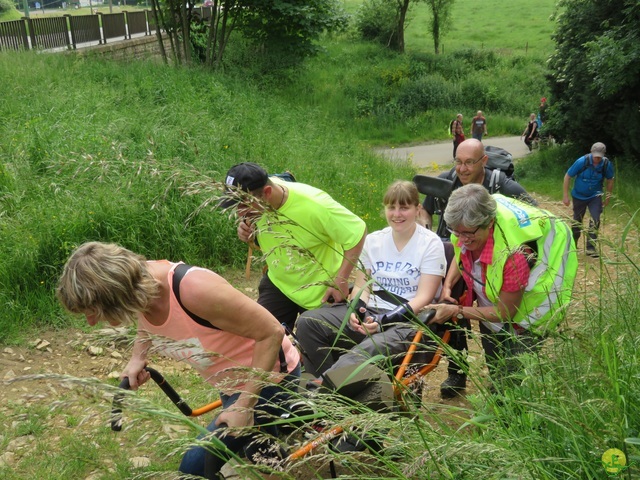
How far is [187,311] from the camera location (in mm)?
2766

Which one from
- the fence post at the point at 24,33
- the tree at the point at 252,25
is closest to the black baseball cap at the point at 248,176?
the fence post at the point at 24,33

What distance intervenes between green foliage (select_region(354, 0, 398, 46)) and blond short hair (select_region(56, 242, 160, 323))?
36451 millimetres

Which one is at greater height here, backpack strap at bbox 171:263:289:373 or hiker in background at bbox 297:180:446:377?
backpack strap at bbox 171:263:289:373

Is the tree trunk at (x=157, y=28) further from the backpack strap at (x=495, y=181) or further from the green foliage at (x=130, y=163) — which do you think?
the backpack strap at (x=495, y=181)

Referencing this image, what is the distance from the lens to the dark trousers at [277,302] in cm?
479

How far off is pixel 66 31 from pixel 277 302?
1927 cm

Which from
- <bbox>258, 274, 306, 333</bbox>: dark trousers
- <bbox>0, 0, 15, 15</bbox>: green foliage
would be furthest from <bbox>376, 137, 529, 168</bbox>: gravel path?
<bbox>0, 0, 15, 15</bbox>: green foliage

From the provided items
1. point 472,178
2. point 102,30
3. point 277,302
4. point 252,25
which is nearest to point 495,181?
point 472,178

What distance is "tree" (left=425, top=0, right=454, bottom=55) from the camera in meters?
38.2

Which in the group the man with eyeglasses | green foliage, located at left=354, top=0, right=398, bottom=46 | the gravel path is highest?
green foliage, located at left=354, top=0, right=398, bottom=46

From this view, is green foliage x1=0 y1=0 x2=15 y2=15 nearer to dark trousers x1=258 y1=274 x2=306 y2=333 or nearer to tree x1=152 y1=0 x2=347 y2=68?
tree x1=152 y1=0 x2=347 y2=68

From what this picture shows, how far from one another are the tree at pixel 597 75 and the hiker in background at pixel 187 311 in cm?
1235

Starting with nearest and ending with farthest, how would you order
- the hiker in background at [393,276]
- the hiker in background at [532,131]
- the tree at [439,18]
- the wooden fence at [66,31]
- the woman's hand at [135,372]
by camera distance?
the woman's hand at [135,372] < the hiker in background at [393,276] < the wooden fence at [66,31] < the hiker in background at [532,131] < the tree at [439,18]

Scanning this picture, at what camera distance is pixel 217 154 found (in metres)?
10.4
